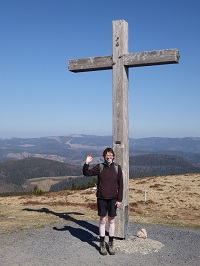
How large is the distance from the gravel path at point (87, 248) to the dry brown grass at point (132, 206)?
1.57 metres

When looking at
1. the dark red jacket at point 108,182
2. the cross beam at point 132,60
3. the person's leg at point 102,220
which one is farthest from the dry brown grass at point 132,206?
the cross beam at point 132,60

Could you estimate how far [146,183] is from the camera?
42188mm

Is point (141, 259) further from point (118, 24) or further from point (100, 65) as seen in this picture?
point (118, 24)

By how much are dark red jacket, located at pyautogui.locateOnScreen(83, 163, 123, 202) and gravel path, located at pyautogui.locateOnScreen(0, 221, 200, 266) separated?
1.62 meters

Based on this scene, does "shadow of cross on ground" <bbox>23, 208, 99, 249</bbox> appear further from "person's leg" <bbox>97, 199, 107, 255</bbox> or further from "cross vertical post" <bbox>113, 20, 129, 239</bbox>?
"cross vertical post" <bbox>113, 20, 129, 239</bbox>

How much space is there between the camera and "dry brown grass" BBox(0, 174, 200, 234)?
14.1m

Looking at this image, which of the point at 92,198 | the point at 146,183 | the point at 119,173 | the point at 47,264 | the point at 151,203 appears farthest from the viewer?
the point at 146,183

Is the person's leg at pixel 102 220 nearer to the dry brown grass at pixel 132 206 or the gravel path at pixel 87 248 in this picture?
the gravel path at pixel 87 248

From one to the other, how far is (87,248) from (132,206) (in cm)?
1513

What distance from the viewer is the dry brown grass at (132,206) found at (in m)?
14.1

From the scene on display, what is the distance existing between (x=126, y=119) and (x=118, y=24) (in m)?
2.92

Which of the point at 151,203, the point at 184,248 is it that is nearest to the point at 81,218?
the point at 184,248

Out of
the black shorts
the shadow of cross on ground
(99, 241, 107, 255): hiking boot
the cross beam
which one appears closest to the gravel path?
the shadow of cross on ground

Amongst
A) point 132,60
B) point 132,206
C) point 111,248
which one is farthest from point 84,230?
point 132,206
